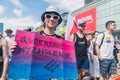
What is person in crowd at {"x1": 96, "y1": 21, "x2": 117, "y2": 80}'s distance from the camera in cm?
796

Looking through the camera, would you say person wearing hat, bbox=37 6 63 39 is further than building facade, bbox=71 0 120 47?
No

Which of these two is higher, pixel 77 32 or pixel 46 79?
pixel 77 32

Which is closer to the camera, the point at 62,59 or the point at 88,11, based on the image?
the point at 62,59

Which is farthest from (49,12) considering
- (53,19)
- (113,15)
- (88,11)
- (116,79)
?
(88,11)

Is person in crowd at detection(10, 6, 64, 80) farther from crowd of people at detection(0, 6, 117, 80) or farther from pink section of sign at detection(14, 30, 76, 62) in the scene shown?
crowd of people at detection(0, 6, 117, 80)

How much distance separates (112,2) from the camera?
48.3 meters

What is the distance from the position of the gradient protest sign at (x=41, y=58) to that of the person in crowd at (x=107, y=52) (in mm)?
3951

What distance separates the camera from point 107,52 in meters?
7.95

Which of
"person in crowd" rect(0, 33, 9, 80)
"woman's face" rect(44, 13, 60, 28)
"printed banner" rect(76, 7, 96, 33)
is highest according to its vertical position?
"printed banner" rect(76, 7, 96, 33)

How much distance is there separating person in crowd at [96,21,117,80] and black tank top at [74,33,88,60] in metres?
0.86

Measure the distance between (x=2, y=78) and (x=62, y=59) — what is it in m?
0.88

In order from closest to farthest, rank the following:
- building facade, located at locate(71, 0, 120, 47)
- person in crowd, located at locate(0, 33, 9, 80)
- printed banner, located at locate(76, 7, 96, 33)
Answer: person in crowd, located at locate(0, 33, 9, 80) < building facade, located at locate(71, 0, 120, 47) < printed banner, located at locate(76, 7, 96, 33)

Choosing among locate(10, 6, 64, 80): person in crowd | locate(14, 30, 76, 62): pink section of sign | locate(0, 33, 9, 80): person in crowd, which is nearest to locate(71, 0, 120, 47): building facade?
locate(0, 33, 9, 80): person in crowd

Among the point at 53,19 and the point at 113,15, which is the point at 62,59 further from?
the point at 113,15
